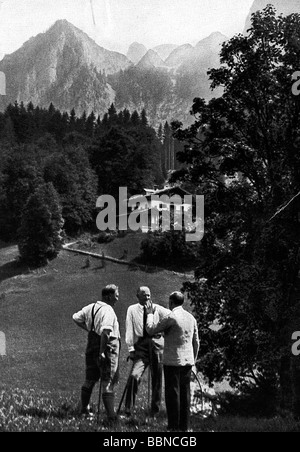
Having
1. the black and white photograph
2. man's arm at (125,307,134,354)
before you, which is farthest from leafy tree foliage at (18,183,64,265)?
man's arm at (125,307,134,354)

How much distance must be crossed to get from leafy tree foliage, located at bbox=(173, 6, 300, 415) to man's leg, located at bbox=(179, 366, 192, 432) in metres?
8.80

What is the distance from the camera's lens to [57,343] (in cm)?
4891

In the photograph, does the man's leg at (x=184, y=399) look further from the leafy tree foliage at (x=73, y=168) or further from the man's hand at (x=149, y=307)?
the leafy tree foliage at (x=73, y=168)

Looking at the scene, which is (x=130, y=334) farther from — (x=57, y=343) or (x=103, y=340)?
(x=57, y=343)

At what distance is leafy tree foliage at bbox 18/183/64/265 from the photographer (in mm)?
85625

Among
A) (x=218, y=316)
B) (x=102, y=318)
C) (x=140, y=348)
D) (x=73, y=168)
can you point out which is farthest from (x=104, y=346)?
(x=73, y=168)

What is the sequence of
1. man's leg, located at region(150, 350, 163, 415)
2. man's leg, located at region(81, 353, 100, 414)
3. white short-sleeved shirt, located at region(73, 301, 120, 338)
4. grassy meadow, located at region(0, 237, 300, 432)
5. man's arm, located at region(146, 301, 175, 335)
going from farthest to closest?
man's leg, located at region(150, 350, 163, 415)
man's leg, located at region(81, 353, 100, 414)
white short-sleeved shirt, located at region(73, 301, 120, 338)
grassy meadow, located at region(0, 237, 300, 432)
man's arm, located at region(146, 301, 175, 335)

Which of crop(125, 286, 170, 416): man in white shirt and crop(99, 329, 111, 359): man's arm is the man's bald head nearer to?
crop(125, 286, 170, 416): man in white shirt

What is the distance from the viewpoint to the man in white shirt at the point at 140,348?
1171 centimetres

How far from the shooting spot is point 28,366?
38594 millimetres

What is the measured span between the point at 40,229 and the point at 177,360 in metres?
80.0

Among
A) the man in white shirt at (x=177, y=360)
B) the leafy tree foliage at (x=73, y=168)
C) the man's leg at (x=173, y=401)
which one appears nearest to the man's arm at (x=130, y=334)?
the man in white shirt at (x=177, y=360)

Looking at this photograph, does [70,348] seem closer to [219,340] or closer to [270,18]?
[219,340]

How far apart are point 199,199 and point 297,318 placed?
249 inches
